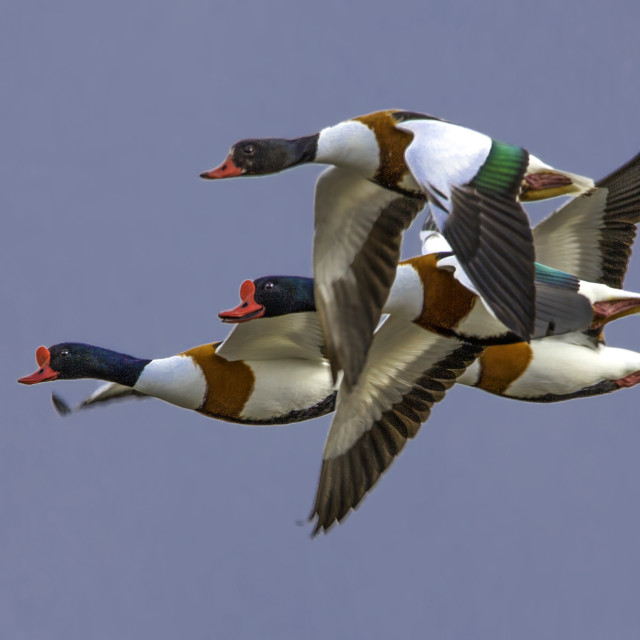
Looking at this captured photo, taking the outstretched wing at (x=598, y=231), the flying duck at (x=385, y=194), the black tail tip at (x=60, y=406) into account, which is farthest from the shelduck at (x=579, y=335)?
the black tail tip at (x=60, y=406)

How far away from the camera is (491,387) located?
32.6ft

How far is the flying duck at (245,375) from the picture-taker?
948cm

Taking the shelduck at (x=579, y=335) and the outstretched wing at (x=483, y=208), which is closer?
the outstretched wing at (x=483, y=208)

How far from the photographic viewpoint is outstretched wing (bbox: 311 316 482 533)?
Answer: 9.56 metres

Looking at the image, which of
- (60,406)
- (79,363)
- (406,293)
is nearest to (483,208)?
(406,293)

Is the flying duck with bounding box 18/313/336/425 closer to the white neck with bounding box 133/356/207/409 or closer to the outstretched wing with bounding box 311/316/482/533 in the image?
the white neck with bounding box 133/356/207/409

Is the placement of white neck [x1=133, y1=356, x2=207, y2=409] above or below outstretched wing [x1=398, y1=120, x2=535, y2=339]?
below

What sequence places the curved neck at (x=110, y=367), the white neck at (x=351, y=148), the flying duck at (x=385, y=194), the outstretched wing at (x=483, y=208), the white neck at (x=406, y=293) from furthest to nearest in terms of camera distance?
the curved neck at (x=110, y=367) < the white neck at (x=406, y=293) < the white neck at (x=351, y=148) < the flying duck at (x=385, y=194) < the outstretched wing at (x=483, y=208)

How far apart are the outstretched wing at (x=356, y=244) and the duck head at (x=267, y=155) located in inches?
7.0

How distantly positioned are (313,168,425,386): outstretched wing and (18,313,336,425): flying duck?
0.45 meters

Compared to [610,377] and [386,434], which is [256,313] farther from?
[610,377]

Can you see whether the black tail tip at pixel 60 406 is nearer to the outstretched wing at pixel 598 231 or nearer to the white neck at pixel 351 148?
the white neck at pixel 351 148

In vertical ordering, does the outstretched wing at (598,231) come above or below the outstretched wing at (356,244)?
below

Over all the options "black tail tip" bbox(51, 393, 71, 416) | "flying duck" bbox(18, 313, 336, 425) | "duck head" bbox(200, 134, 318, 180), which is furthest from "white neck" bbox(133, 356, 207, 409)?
"duck head" bbox(200, 134, 318, 180)
